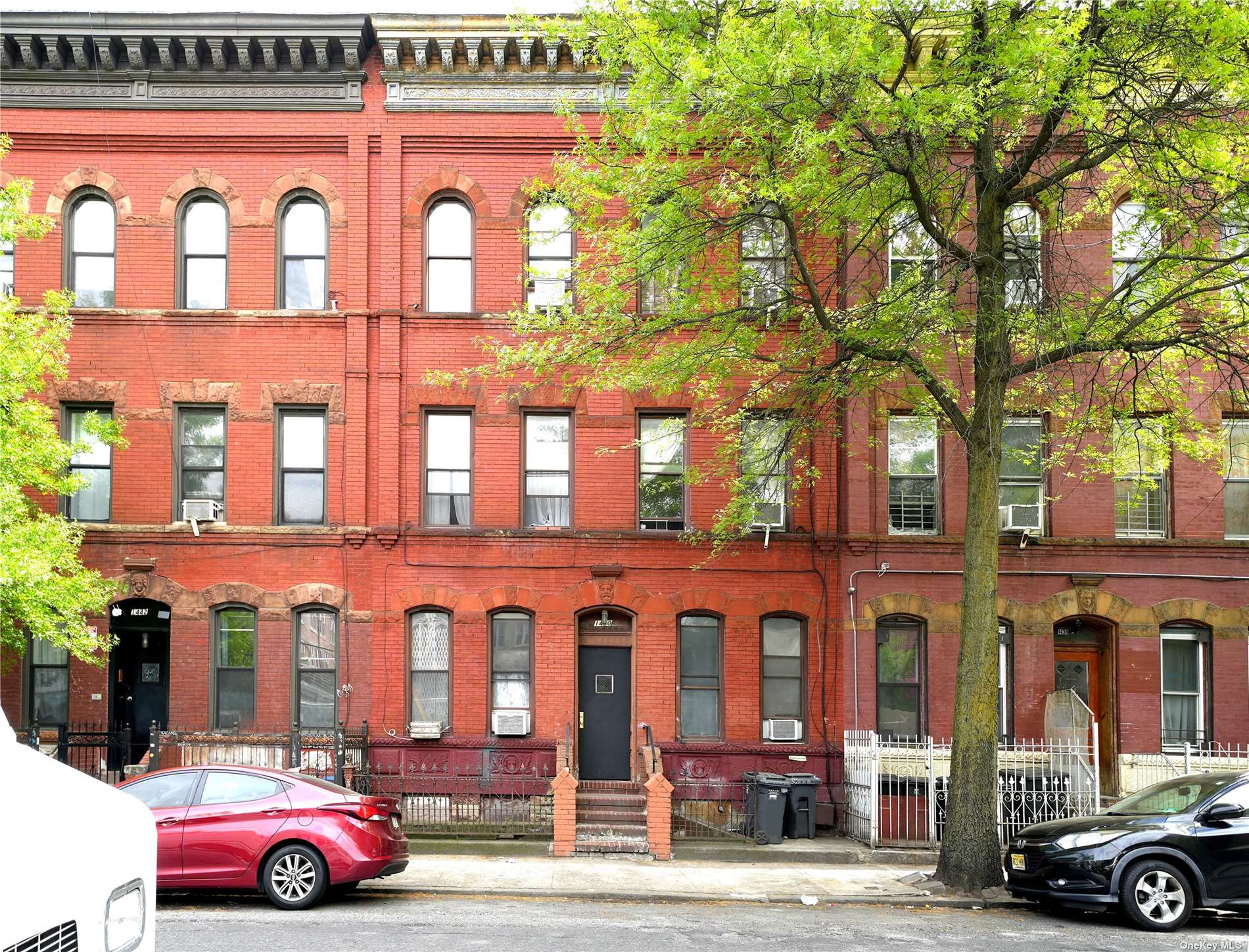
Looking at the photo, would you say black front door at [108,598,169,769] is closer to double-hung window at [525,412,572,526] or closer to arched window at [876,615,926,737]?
double-hung window at [525,412,572,526]

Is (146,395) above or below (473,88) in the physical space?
below

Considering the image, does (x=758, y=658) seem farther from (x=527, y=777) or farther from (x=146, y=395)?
(x=146, y=395)

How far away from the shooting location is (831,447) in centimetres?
1823

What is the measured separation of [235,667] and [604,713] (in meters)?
6.29

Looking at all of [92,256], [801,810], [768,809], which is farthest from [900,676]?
[92,256]

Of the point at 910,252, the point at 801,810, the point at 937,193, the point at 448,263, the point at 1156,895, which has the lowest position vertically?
the point at 801,810

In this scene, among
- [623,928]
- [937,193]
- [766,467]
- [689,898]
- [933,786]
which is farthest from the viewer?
[766,467]

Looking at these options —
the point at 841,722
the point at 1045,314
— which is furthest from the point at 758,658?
the point at 1045,314

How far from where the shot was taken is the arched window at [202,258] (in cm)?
1828

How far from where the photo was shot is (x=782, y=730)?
1761cm

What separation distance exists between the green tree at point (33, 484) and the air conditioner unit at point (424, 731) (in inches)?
191

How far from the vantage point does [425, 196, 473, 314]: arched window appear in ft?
60.6

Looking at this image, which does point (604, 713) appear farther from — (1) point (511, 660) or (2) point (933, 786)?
(2) point (933, 786)

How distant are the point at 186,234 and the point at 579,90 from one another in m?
7.33
